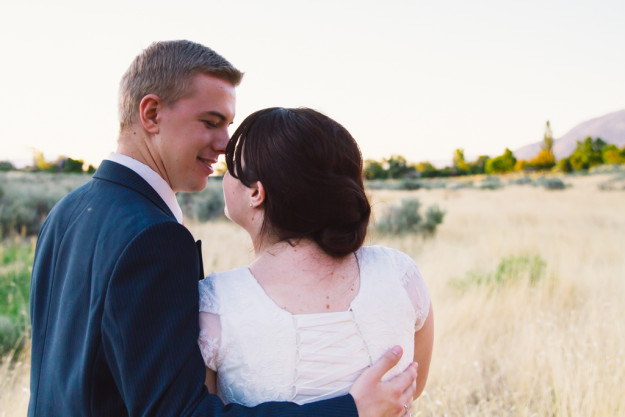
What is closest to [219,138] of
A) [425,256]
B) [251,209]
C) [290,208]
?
[251,209]

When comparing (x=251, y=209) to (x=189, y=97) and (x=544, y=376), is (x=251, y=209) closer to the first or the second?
(x=189, y=97)

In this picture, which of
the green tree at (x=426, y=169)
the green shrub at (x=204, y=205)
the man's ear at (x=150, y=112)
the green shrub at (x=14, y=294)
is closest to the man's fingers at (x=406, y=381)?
the man's ear at (x=150, y=112)

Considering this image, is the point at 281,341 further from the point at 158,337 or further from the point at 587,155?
the point at 587,155

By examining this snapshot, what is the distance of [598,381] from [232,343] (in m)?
3.20

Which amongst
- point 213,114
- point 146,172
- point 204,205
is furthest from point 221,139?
point 204,205

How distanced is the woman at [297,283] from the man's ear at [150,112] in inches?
18.9

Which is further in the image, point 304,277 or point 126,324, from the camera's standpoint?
point 304,277

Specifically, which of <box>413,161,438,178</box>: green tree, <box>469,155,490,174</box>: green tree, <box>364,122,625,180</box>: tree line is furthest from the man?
<box>469,155,490,174</box>: green tree

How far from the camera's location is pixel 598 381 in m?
3.46

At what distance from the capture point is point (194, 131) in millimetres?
1951

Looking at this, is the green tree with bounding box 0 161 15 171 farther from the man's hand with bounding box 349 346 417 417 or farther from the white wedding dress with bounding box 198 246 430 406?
the man's hand with bounding box 349 346 417 417

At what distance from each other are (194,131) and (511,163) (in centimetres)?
8644

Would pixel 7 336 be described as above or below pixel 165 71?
below

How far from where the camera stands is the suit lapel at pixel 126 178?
156 centimetres
